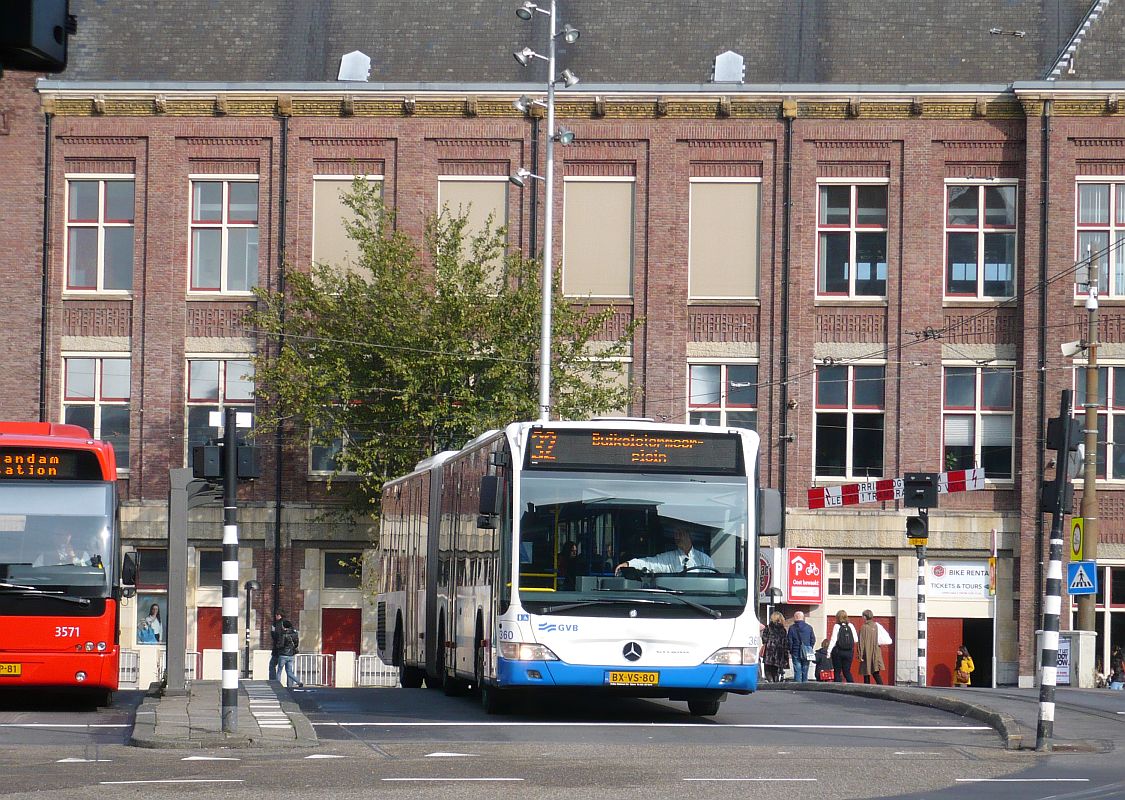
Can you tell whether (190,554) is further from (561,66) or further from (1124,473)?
(1124,473)

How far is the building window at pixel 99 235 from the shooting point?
132 ft

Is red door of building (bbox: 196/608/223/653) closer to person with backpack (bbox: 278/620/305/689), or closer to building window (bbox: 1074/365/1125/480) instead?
person with backpack (bbox: 278/620/305/689)

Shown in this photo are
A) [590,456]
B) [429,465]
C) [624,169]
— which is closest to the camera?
[590,456]

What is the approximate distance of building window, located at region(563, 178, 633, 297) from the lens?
3975 centimetres

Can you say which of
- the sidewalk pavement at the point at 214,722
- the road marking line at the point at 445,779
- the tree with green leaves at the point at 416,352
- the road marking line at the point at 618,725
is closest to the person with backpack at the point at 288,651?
the tree with green leaves at the point at 416,352

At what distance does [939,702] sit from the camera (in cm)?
1967

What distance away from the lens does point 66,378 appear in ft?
132

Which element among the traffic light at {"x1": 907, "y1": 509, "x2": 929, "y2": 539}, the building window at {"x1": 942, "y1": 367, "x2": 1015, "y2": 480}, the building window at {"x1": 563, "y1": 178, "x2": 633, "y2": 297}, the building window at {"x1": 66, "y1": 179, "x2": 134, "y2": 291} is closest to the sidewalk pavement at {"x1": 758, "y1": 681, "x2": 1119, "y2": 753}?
the traffic light at {"x1": 907, "y1": 509, "x2": 929, "y2": 539}

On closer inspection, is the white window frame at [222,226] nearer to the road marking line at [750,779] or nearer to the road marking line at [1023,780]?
the road marking line at [750,779]

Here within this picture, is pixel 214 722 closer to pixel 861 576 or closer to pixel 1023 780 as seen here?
pixel 1023 780

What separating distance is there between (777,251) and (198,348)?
12781mm

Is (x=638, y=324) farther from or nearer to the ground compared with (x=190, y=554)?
farther from the ground

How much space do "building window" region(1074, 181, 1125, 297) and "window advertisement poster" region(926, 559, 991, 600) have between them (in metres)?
6.48

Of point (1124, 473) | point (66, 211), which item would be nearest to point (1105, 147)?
point (1124, 473)
